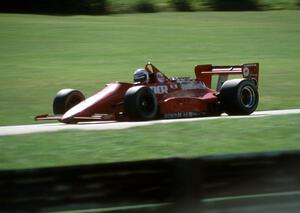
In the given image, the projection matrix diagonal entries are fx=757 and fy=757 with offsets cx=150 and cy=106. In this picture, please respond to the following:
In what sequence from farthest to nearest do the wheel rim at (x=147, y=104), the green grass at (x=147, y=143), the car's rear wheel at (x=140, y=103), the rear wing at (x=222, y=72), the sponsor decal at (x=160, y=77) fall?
the rear wing at (x=222, y=72), the sponsor decal at (x=160, y=77), the wheel rim at (x=147, y=104), the car's rear wheel at (x=140, y=103), the green grass at (x=147, y=143)

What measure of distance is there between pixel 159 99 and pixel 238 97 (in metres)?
1.94

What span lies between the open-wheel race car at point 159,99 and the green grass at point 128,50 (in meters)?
2.54

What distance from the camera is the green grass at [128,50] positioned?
87.5 ft

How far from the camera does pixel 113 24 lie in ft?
176

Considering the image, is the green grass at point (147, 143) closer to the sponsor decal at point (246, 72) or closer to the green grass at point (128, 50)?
the sponsor decal at point (246, 72)

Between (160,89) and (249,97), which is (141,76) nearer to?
(160,89)

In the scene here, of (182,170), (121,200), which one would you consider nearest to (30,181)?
(121,200)

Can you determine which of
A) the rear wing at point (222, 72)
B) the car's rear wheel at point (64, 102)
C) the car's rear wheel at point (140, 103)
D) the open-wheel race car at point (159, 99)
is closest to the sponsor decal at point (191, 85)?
the open-wheel race car at point (159, 99)

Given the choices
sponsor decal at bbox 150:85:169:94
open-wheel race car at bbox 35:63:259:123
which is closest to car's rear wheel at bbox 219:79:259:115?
open-wheel race car at bbox 35:63:259:123

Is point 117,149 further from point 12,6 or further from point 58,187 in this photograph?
point 12,6

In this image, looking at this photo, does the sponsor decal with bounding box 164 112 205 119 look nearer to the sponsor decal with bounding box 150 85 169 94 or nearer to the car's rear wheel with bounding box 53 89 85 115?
the sponsor decal with bounding box 150 85 169 94

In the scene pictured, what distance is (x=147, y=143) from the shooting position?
1178 centimetres

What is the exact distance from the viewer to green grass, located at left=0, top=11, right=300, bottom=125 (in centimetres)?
2667

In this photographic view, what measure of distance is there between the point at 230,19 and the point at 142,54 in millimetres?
20013
